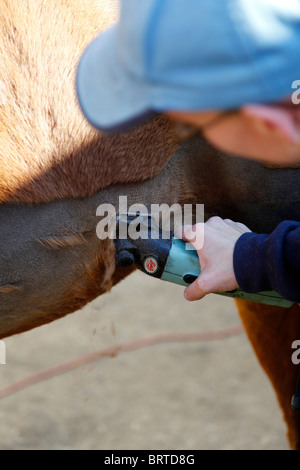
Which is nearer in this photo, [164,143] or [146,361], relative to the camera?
Result: [164,143]

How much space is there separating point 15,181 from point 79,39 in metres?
0.26

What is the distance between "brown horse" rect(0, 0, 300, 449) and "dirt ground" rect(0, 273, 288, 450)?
0.92 meters

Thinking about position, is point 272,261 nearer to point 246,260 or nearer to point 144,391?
point 246,260

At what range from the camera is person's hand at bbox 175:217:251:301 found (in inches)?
39.0

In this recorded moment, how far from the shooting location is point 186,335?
101 inches

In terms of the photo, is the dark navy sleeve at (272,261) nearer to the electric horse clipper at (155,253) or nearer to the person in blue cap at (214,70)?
the electric horse clipper at (155,253)

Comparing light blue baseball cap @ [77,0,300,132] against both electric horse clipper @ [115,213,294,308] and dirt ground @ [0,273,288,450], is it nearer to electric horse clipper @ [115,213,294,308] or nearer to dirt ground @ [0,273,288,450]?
electric horse clipper @ [115,213,294,308]

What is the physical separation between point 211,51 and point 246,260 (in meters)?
0.45

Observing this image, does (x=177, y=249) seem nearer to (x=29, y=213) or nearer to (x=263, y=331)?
(x=29, y=213)

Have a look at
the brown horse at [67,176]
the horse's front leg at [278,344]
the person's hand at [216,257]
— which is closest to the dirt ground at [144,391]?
the horse's front leg at [278,344]

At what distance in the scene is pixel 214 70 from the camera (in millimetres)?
566

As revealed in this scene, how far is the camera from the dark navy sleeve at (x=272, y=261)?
892 mm

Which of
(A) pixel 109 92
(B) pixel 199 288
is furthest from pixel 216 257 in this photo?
(A) pixel 109 92
